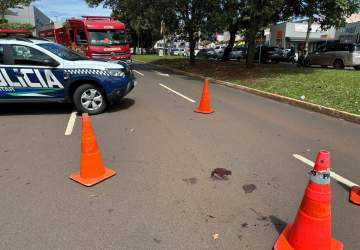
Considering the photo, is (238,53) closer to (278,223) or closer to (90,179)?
(90,179)

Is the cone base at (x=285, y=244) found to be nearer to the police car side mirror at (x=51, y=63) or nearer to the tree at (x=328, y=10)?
the police car side mirror at (x=51, y=63)

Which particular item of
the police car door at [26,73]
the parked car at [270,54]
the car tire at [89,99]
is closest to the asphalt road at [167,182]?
the car tire at [89,99]

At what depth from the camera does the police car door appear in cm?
793

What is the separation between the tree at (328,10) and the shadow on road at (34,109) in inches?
523

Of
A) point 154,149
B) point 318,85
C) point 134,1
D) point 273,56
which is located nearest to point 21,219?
point 154,149

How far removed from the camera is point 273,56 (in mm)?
30875

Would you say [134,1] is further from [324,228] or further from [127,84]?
[324,228]

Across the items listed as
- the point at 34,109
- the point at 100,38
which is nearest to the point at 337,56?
the point at 100,38

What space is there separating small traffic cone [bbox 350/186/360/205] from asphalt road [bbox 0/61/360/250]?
0.08 meters

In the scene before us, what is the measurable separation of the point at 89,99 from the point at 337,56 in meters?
18.7

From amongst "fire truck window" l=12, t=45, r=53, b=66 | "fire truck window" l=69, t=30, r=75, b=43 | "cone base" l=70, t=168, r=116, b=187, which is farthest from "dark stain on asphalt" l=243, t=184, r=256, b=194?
"fire truck window" l=69, t=30, r=75, b=43

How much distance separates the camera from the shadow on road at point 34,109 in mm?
8766

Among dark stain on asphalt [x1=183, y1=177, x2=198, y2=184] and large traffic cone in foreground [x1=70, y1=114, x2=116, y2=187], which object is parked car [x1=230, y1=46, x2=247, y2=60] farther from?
large traffic cone in foreground [x1=70, y1=114, x2=116, y2=187]

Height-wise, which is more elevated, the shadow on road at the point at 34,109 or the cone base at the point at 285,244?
the cone base at the point at 285,244
